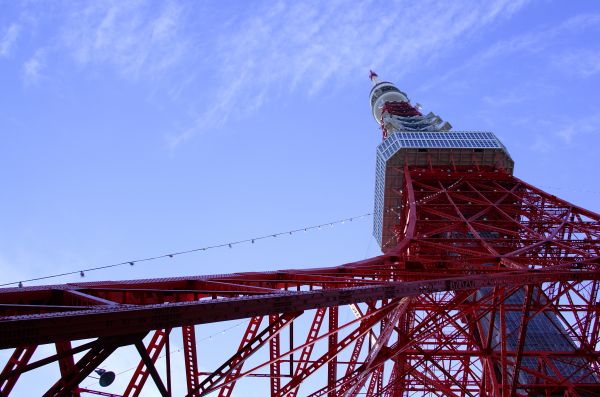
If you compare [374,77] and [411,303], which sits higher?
[374,77]

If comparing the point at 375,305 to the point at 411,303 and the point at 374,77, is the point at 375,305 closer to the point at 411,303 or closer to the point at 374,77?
the point at 411,303

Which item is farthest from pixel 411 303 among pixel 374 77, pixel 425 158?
pixel 374 77

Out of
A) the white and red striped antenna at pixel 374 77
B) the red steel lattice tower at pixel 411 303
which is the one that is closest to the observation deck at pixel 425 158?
the red steel lattice tower at pixel 411 303

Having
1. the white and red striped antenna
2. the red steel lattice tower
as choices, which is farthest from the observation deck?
the white and red striped antenna

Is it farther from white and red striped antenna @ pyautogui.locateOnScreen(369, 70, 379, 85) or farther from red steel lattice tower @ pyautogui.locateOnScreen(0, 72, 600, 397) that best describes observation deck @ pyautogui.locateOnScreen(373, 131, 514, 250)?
white and red striped antenna @ pyautogui.locateOnScreen(369, 70, 379, 85)

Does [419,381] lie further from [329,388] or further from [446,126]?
[446,126]

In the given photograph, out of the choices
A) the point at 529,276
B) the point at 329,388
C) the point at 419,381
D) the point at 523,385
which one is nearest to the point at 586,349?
the point at 523,385

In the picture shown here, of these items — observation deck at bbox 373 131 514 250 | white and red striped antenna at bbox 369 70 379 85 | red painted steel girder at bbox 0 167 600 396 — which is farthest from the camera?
white and red striped antenna at bbox 369 70 379 85

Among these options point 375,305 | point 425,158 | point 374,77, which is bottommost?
point 375,305

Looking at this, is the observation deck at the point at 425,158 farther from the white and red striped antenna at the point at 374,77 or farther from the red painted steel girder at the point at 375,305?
the white and red striped antenna at the point at 374,77

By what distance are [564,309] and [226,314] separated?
18526 millimetres

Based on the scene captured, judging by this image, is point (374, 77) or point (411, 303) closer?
point (411, 303)

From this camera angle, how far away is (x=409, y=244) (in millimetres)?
19547

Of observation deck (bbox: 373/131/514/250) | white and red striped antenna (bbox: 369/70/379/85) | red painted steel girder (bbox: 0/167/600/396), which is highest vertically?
white and red striped antenna (bbox: 369/70/379/85)
